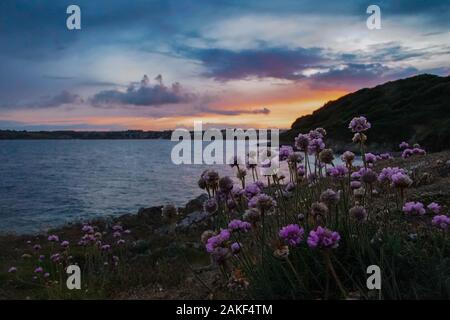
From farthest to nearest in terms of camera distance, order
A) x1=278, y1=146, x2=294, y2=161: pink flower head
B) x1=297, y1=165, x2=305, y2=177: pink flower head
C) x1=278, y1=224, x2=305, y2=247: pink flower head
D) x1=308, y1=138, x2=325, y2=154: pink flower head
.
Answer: x1=297, y1=165, x2=305, y2=177: pink flower head < x1=278, y1=146, x2=294, y2=161: pink flower head < x1=308, y1=138, x2=325, y2=154: pink flower head < x1=278, y1=224, x2=305, y2=247: pink flower head

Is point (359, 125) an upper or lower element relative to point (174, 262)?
upper

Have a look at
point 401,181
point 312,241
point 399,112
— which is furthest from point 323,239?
point 399,112

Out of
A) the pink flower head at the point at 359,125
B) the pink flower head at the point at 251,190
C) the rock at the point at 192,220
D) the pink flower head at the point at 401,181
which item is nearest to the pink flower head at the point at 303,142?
the pink flower head at the point at 359,125

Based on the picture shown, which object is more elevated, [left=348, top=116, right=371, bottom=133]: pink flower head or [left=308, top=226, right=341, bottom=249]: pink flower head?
[left=348, top=116, right=371, bottom=133]: pink flower head

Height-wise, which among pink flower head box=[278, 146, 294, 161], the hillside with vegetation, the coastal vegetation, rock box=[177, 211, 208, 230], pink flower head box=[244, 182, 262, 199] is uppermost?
the hillside with vegetation

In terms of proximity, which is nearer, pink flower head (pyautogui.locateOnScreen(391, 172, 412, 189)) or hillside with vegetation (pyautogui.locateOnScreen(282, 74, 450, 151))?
pink flower head (pyautogui.locateOnScreen(391, 172, 412, 189))

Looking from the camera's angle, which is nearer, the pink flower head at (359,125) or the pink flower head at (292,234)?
the pink flower head at (292,234)

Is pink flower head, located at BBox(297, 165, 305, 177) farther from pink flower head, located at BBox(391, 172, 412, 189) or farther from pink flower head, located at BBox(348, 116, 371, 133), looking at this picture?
pink flower head, located at BBox(391, 172, 412, 189)

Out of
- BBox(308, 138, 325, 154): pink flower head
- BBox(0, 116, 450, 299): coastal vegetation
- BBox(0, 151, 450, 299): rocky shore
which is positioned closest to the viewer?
BBox(0, 116, 450, 299): coastal vegetation

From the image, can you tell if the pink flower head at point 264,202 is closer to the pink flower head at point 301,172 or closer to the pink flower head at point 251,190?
the pink flower head at point 251,190

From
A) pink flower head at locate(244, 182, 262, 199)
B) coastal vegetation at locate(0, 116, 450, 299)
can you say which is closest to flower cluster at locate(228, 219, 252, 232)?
coastal vegetation at locate(0, 116, 450, 299)

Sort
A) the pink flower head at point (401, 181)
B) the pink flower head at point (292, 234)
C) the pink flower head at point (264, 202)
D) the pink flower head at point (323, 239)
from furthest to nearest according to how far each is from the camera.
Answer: the pink flower head at point (401, 181) → the pink flower head at point (264, 202) → the pink flower head at point (292, 234) → the pink flower head at point (323, 239)

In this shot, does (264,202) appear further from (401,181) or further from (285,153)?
(285,153)
